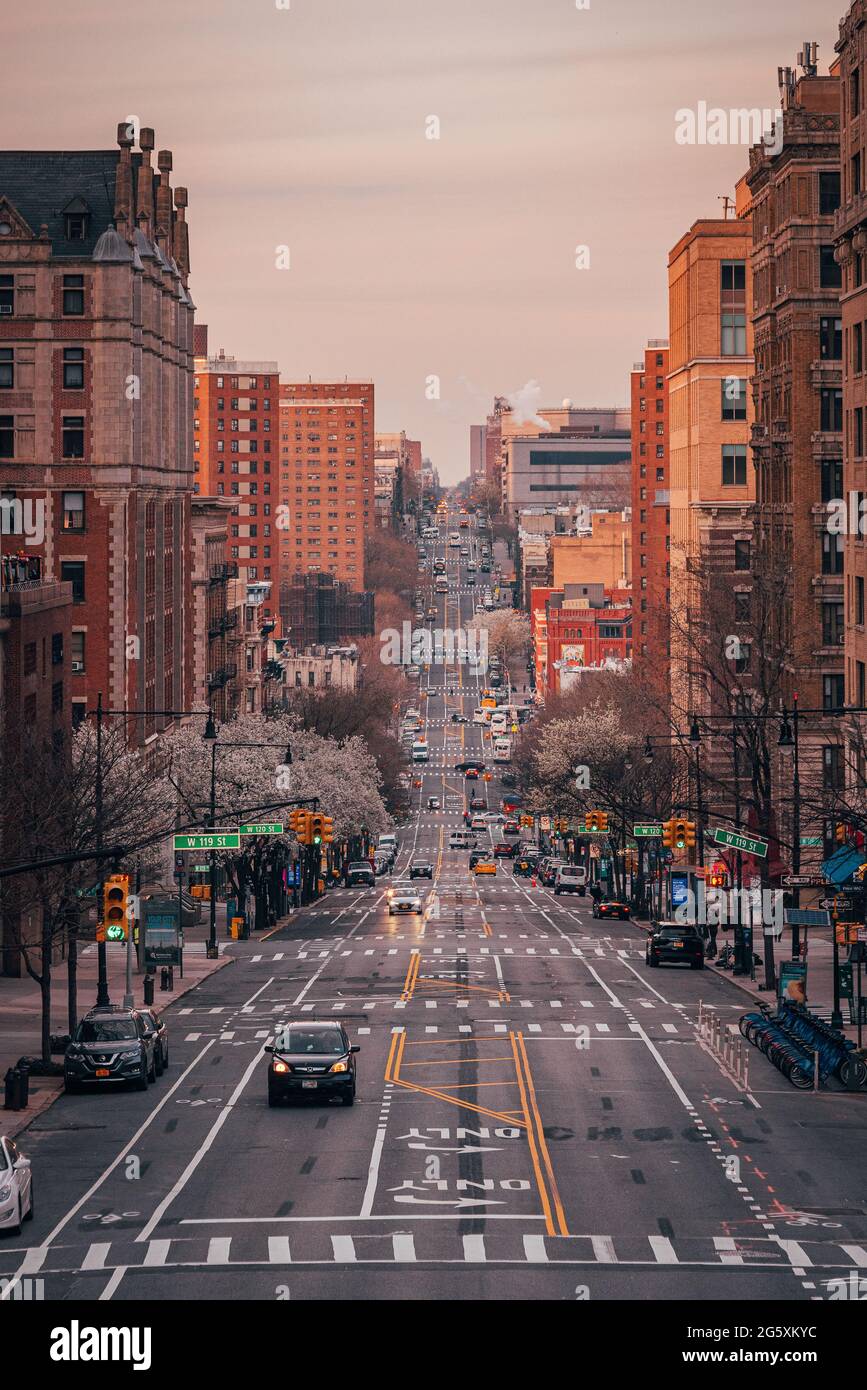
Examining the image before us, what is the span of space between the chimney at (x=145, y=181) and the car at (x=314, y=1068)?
75201mm

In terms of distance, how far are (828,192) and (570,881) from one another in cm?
4642

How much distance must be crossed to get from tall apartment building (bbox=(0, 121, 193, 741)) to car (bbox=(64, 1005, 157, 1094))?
52.7m

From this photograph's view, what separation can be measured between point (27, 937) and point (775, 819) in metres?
27.8

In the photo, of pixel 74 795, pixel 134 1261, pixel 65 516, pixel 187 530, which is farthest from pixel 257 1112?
pixel 187 530

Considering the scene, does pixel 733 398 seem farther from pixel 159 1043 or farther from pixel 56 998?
pixel 159 1043

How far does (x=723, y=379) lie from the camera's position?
385 ft

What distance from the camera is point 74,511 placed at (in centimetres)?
9775

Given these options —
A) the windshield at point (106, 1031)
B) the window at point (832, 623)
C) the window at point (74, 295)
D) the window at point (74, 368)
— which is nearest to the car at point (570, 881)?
the window at point (832, 623)

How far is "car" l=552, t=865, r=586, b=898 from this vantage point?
376ft

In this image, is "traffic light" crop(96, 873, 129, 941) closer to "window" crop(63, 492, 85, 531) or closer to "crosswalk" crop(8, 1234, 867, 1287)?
"crosswalk" crop(8, 1234, 867, 1287)

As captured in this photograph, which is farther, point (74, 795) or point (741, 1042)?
point (74, 795)

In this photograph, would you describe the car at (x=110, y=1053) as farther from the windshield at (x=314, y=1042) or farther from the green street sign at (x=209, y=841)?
the green street sign at (x=209, y=841)
